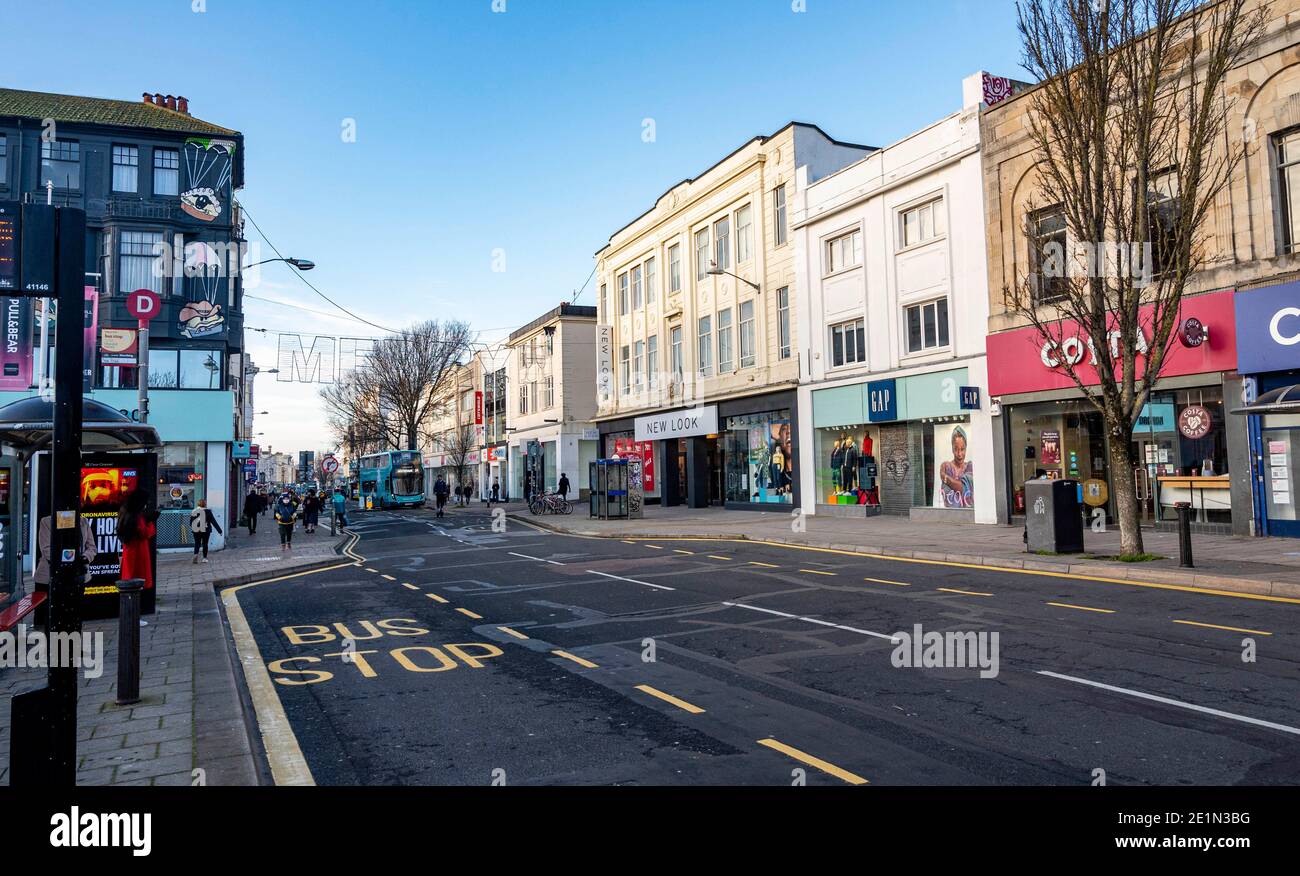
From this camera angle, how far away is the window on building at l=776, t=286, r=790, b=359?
3097cm

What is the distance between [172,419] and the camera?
85.5 ft

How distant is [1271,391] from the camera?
1598 centimetres

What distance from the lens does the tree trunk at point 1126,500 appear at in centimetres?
1409

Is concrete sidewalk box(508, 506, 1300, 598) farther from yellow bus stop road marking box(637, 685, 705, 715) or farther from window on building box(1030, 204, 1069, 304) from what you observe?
yellow bus stop road marking box(637, 685, 705, 715)

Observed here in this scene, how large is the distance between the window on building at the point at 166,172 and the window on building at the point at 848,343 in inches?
905

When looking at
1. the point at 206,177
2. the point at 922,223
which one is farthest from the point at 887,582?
the point at 206,177

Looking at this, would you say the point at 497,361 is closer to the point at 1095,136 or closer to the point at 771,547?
the point at 771,547

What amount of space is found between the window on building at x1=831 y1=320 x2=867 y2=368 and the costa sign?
221 inches

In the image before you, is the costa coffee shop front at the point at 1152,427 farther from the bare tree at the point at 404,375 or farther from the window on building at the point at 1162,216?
the bare tree at the point at 404,375

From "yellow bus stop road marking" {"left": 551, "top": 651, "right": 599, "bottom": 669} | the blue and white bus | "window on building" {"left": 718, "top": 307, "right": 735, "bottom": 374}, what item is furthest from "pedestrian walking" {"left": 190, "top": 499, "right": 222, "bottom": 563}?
the blue and white bus

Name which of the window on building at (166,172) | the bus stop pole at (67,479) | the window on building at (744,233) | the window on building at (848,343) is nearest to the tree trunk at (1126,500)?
the window on building at (848,343)

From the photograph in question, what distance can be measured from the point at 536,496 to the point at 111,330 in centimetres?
1673

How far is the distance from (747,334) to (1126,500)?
2023 cm
